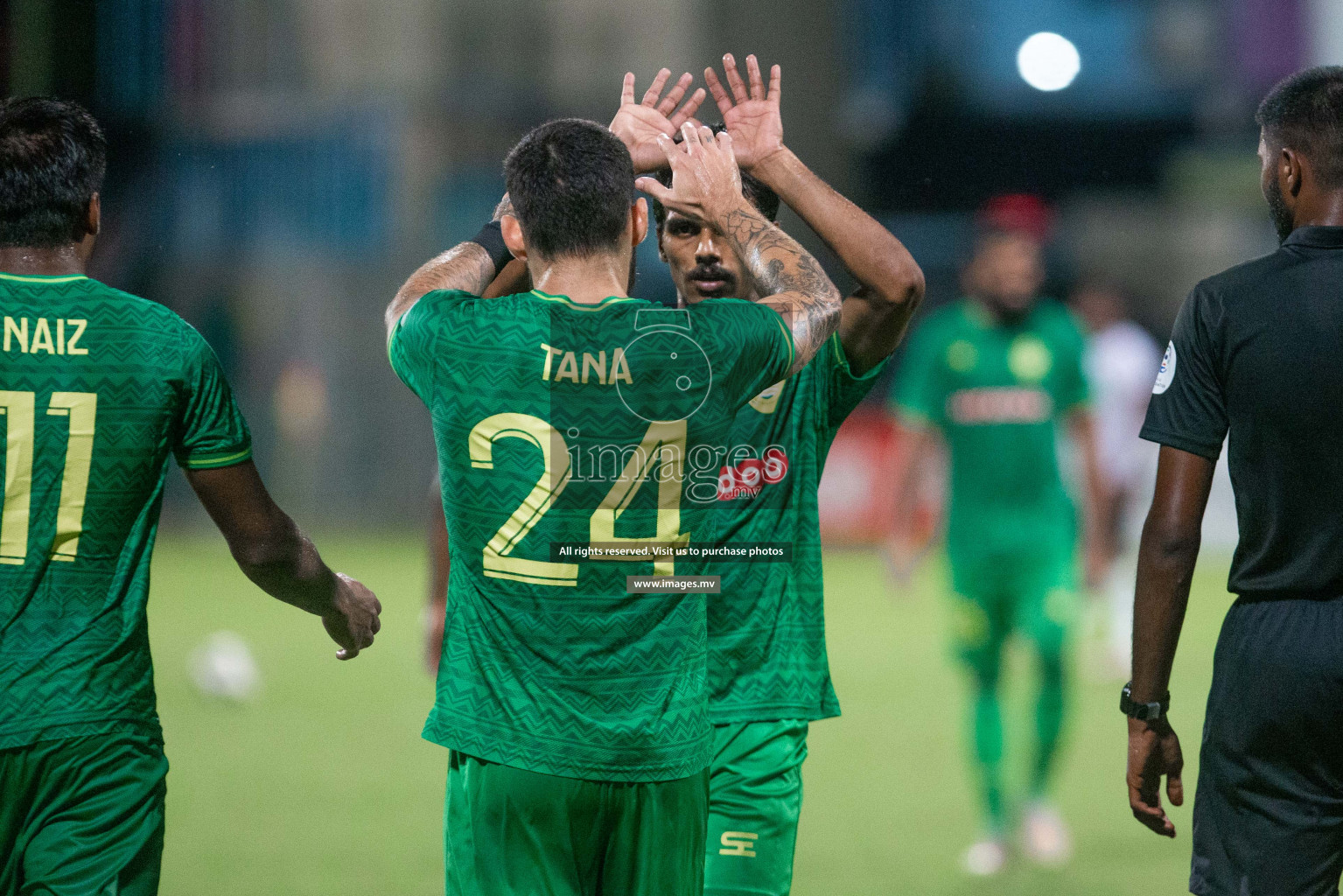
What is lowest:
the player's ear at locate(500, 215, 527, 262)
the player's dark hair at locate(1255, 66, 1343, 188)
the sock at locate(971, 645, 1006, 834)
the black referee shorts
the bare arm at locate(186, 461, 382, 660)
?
the sock at locate(971, 645, 1006, 834)

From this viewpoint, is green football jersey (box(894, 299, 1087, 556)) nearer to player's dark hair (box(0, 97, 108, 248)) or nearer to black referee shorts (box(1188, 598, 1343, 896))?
black referee shorts (box(1188, 598, 1343, 896))

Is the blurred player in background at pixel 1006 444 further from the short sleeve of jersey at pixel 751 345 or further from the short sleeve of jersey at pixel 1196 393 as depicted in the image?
the short sleeve of jersey at pixel 751 345

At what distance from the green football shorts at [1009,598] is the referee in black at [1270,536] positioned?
10.5 ft

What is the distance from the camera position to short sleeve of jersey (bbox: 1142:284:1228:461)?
3000mm

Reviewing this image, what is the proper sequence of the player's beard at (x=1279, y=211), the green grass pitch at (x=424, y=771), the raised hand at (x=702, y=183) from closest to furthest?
the player's beard at (x=1279, y=211) < the raised hand at (x=702, y=183) < the green grass pitch at (x=424, y=771)

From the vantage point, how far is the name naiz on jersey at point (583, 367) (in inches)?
109

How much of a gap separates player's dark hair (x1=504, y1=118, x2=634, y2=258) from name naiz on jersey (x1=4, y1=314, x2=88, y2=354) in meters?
0.91

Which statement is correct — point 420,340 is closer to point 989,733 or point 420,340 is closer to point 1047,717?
point 989,733

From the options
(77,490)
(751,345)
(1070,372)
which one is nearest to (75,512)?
(77,490)

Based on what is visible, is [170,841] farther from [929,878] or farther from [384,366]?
[384,366]

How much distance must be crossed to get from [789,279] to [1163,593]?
1.02m

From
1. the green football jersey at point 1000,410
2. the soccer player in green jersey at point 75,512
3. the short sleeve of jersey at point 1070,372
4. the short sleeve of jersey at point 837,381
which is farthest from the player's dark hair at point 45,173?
the short sleeve of jersey at point 1070,372

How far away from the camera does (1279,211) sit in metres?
3.10

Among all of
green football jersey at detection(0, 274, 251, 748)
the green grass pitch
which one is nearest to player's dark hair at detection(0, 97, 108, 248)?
green football jersey at detection(0, 274, 251, 748)
